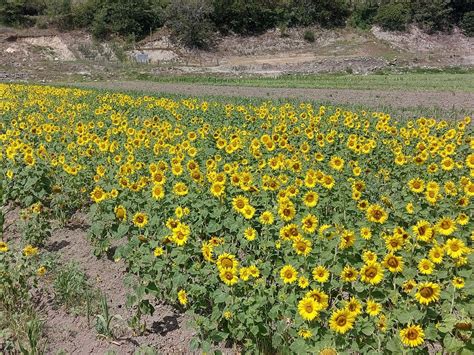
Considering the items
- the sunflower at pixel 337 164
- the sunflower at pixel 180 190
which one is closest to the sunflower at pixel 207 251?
the sunflower at pixel 180 190

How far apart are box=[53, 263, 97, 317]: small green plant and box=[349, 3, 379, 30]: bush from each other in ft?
235

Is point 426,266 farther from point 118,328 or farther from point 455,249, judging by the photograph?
point 118,328

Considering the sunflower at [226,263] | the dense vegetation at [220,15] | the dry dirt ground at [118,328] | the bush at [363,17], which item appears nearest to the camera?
the sunflower at [226,263]

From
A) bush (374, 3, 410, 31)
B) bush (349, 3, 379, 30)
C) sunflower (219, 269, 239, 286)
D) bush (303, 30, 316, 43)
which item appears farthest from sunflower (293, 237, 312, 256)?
bush (349, 3, 379, 30)

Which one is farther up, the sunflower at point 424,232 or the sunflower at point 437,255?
the sunflower at point 424,232

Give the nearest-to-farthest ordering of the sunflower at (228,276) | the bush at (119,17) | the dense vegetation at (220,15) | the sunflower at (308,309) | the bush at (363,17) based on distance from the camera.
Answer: the sunflower at (308,309)
the sunflower at (228,276)
the dense vegetation at (220,15)
the bush at (119,17)
the bush at (363,17)

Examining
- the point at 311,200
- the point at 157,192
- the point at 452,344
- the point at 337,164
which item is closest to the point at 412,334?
the point at 452,344

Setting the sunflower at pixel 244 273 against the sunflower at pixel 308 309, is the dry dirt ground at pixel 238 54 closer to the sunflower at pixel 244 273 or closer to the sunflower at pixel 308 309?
the sunflower at pixel 244 273

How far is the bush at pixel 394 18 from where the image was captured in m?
67.3

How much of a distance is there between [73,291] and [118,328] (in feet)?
2.50

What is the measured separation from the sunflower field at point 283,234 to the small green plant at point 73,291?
48 centimetres

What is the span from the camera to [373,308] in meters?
3.28

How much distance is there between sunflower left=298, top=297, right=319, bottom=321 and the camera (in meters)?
3.22

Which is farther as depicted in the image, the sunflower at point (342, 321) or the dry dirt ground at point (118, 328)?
the dry dirt ground at point (118, 328)
